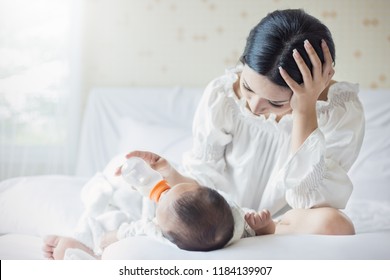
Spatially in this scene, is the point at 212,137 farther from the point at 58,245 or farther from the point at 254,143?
the point at 58,245

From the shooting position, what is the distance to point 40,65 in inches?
65.6

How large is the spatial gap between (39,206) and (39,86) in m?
0.51

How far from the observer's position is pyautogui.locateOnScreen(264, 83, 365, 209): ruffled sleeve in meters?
0.91

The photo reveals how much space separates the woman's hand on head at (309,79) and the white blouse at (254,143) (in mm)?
135

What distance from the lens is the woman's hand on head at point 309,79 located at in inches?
32.9

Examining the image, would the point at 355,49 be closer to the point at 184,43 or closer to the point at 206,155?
the point at 206,155

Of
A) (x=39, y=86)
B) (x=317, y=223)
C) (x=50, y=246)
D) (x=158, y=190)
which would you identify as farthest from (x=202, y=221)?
(x=39, y=86)

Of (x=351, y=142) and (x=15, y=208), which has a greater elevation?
(x=351, y=142)

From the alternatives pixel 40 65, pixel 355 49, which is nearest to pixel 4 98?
pixel 40 65

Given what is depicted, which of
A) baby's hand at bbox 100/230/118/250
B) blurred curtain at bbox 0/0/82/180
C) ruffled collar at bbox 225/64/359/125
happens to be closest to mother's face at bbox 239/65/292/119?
ruffled collar at bbox 225/64/359/125

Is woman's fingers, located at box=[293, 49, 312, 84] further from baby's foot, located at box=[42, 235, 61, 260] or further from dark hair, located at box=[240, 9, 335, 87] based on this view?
baby's foot, located at box=[42, 235, 61, 260]

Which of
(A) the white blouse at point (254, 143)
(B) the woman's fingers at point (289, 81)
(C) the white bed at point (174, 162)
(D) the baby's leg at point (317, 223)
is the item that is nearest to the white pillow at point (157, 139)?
(C) the white bed at point (174, 162)

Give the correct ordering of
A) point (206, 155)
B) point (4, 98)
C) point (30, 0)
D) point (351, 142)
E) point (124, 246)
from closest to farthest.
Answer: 1. point (124, 246)
2. point (351, 142)
3. point (206, 155)
4. point (4, 98)
5. point (30, 0)

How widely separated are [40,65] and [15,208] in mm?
582
